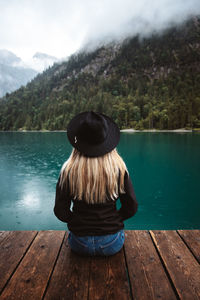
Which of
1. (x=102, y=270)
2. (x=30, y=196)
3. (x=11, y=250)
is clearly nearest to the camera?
(x=102, y=270)

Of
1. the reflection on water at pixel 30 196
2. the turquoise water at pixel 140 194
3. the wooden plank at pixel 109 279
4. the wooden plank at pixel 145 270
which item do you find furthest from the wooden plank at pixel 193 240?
the reflection on water at pixel 30 196

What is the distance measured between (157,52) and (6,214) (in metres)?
165

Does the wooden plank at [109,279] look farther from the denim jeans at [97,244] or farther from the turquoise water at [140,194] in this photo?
the turquoise water at [140,194]

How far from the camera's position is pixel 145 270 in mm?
1933

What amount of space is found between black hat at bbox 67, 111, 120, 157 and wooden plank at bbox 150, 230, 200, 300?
53.0 inches

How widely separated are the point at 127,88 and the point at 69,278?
408ft

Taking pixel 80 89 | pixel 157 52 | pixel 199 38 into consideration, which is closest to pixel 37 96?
pixel 80 89

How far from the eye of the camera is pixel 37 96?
419 ft

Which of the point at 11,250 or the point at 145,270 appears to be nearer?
the point at 145,270

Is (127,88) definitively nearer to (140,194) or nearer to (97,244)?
(140,194)

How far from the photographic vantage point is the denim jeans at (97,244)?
6.34 feet

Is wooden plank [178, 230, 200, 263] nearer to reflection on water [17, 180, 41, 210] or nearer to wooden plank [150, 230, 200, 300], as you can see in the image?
wooden plank [150, 230, 200, 300]

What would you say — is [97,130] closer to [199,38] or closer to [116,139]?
[116,139]

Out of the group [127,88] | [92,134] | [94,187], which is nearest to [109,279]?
[94,187]
